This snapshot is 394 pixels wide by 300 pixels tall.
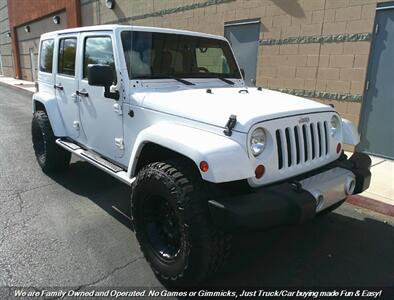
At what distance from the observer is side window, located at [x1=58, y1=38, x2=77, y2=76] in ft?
14.1

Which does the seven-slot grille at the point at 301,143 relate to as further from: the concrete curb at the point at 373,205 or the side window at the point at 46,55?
the side window at the point at 46,55

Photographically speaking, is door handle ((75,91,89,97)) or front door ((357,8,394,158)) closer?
door handle ((75,91,89,97))

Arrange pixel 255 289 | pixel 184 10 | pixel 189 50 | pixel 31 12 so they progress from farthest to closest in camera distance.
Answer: pixel 31 12
pixel 184 10
pixel 189 50
pixel 255 289

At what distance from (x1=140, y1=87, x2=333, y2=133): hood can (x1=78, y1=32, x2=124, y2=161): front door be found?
22.5 inches

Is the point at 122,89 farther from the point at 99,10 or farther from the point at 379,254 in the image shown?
the point at 99,10

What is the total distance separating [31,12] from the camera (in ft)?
71.9

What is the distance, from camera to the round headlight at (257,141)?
8.09 feet

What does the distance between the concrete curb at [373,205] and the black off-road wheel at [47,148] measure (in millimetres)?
3938

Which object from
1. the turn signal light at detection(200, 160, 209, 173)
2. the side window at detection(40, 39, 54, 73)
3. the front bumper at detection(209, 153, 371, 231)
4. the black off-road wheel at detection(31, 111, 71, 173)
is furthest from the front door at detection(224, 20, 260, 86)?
the turn signal light at detection(200, 160, 209, 173)

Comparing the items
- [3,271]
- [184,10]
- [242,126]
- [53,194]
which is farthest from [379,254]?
[184,10]

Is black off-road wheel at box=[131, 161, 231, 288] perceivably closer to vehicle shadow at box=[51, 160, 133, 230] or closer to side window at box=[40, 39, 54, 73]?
vehicle shadow at box=[51, 160, 133, 230]

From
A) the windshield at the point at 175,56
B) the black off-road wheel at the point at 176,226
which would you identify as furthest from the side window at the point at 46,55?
the black off-road wheel at the point at 176,226

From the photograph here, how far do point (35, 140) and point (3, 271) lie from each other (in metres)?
2.88

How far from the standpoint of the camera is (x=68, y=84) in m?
4.38
